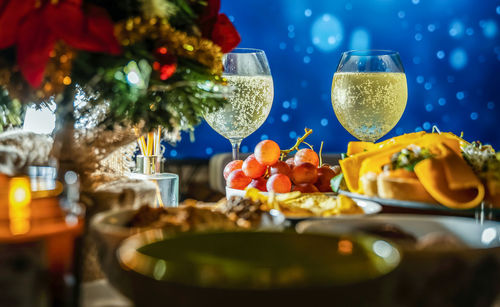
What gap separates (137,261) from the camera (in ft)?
1.03

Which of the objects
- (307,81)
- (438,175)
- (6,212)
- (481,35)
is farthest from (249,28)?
(6,212)

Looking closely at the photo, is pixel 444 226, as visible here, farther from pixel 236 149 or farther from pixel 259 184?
pixel 236 149

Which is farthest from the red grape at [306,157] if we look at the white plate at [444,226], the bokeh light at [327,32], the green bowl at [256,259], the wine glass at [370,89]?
the bokeh light at [327,32]

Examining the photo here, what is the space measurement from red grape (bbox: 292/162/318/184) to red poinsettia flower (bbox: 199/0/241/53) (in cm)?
35

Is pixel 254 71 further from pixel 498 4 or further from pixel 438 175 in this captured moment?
pixel 498 4

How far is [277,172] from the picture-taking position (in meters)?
0.98

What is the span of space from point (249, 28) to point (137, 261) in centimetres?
293

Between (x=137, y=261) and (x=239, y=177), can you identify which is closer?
(x=137, y=261)

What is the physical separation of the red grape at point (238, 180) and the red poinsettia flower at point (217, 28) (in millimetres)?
375

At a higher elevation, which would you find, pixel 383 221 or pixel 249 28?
pixel 249 28

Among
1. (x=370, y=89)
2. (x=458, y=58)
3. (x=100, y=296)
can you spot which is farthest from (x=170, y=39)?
(x=458, y=58)

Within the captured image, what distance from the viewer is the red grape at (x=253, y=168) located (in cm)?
100

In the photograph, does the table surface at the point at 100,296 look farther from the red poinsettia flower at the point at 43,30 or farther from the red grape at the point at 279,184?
the red grape at the point at 279,184

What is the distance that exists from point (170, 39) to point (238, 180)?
488 millimetres
